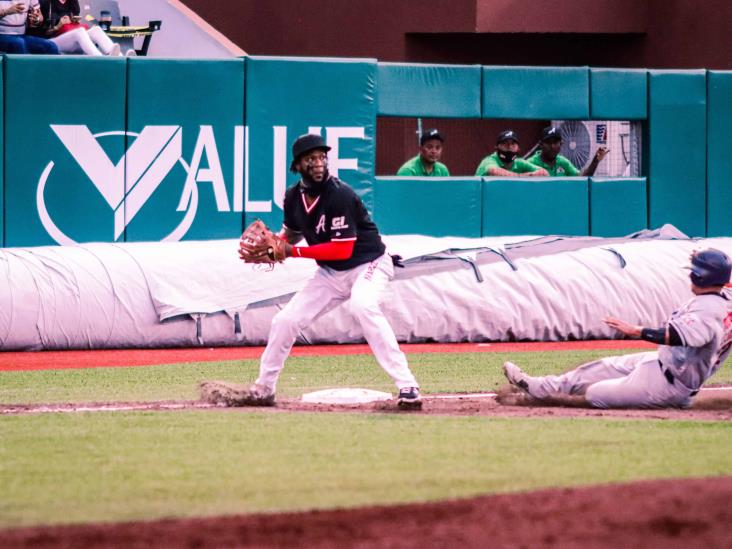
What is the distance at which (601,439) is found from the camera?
7.58 metres

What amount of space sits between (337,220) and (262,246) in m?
0.60

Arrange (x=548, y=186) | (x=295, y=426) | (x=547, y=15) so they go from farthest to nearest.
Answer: (x=547, y=15) → (x=548, y=186) → (x=295, y=426)

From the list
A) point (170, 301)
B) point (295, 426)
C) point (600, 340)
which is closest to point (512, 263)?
point (600, 340)

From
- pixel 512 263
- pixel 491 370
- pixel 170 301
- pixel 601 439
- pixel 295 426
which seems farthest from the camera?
pixel 512 263

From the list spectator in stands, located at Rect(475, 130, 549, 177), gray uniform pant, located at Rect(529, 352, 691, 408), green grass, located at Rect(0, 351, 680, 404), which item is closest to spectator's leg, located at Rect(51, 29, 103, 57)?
spectator in stands, located at Rect(475, 130, 549, 177)

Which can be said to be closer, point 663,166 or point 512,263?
point 512,263

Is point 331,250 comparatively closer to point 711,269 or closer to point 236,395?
point 236,395

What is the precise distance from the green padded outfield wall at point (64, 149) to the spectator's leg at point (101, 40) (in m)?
1.94

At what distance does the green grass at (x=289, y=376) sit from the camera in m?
9.92

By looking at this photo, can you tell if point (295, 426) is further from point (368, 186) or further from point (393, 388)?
point (368, 186)

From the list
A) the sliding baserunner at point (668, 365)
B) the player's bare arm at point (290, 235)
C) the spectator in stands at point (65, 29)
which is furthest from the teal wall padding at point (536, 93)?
the sliding baserunner at point (668, 365)

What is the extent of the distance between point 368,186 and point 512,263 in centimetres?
246

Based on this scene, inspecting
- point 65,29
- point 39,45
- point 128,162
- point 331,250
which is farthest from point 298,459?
point 65,29

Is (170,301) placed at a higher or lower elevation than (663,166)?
lower
